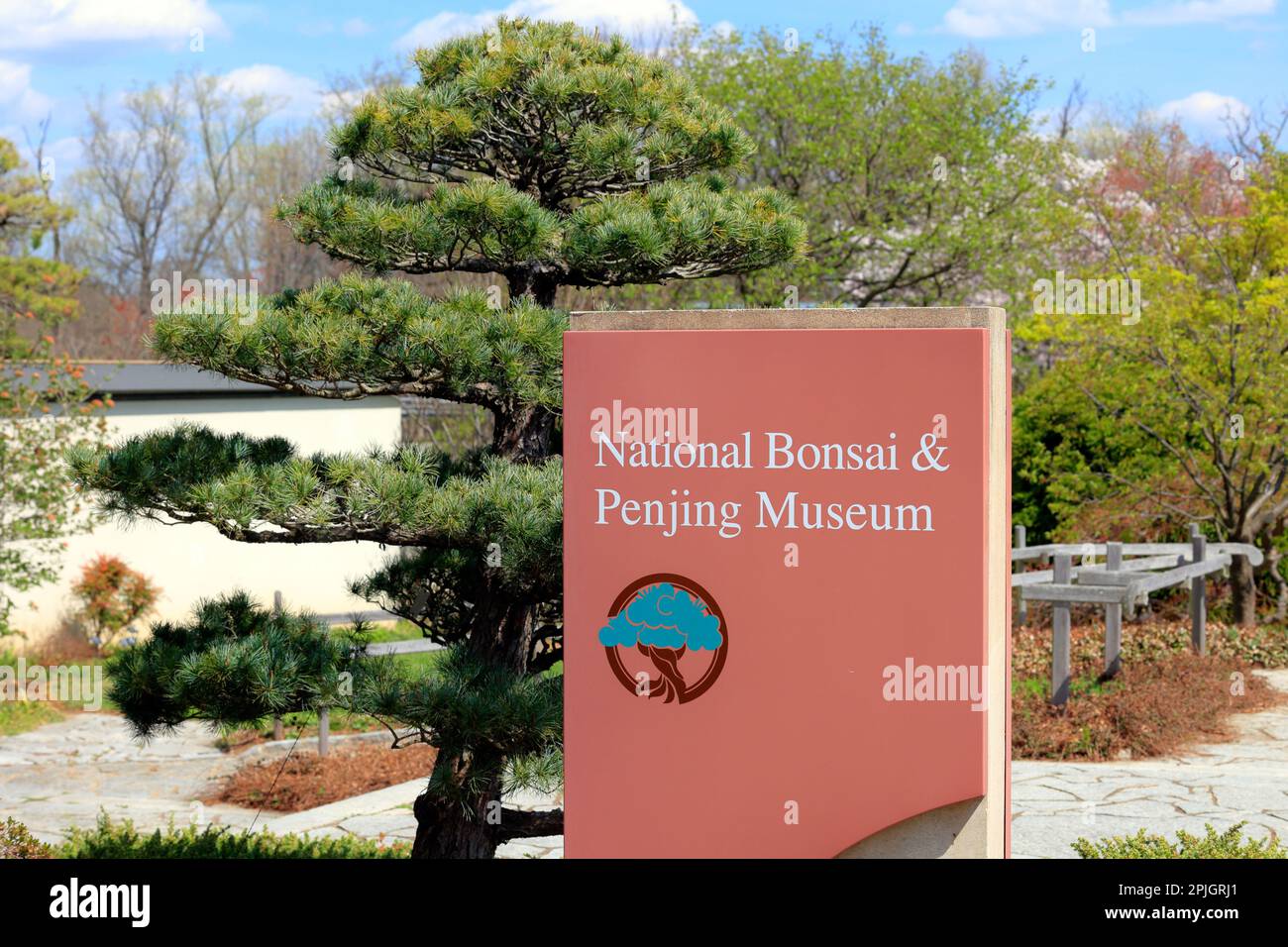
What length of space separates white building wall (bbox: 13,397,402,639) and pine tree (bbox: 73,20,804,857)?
9.22 meters

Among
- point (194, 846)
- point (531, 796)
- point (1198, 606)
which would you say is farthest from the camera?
point (1198, 606)

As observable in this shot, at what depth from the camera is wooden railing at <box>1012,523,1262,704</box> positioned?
11.0 metres

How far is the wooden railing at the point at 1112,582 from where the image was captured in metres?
11.0

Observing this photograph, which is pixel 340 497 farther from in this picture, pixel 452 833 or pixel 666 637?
pixel 666 637

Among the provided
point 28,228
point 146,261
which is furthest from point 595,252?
point 146,261

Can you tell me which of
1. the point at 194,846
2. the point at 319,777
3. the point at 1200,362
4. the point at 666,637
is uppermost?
the point at 1200,362

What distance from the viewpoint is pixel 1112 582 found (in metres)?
11.9

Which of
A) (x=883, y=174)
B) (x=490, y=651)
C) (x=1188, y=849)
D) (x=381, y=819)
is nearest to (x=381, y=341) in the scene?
(x=490, y=651)

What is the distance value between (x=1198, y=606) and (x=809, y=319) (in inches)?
406

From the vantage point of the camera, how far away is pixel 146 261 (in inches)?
1470

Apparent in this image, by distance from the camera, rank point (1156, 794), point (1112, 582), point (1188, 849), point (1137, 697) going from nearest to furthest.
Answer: point (1188, 849), point (1156, 794), point (1137, 697), point (1112, 582)

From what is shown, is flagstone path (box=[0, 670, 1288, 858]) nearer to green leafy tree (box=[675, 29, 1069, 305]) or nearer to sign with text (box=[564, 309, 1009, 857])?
sign with text (box=[564, 309, 1009, 857])

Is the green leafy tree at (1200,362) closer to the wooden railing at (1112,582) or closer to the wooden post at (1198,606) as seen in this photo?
the wooden railing at (1112,582)
